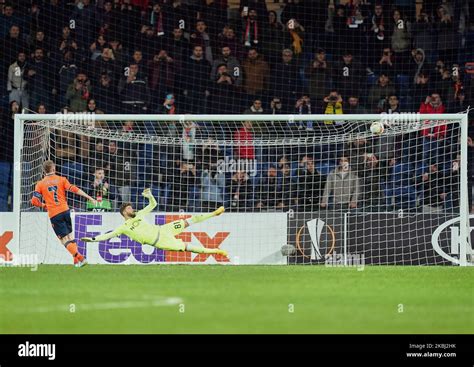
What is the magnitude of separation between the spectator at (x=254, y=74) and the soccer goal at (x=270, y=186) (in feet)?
4.73

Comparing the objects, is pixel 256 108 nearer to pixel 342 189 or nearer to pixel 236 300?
pixel 342 189

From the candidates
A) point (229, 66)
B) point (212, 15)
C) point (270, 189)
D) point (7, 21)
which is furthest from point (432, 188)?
point (7, 21)

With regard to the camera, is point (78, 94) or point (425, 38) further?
point (425, 38)

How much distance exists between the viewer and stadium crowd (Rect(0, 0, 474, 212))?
1942 centimetres

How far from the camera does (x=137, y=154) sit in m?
19.6

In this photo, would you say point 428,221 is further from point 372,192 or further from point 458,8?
point 458,8

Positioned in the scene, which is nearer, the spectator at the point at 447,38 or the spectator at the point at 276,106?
the spectator at the point at 276,106

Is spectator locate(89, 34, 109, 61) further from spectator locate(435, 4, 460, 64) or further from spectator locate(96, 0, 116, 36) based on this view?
spectator locate(435, 4, 460, 64)

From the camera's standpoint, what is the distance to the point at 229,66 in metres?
22.1

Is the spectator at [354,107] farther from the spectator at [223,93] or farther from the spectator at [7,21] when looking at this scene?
the spectator at [7,21]

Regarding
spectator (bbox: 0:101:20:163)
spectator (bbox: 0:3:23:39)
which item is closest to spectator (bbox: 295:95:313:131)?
spectator (bbox: 0:101:20:163)

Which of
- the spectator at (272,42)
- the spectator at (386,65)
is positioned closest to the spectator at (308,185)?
the spectator at (272,42)

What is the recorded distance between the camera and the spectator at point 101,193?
18.5m

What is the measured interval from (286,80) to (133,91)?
321cm
